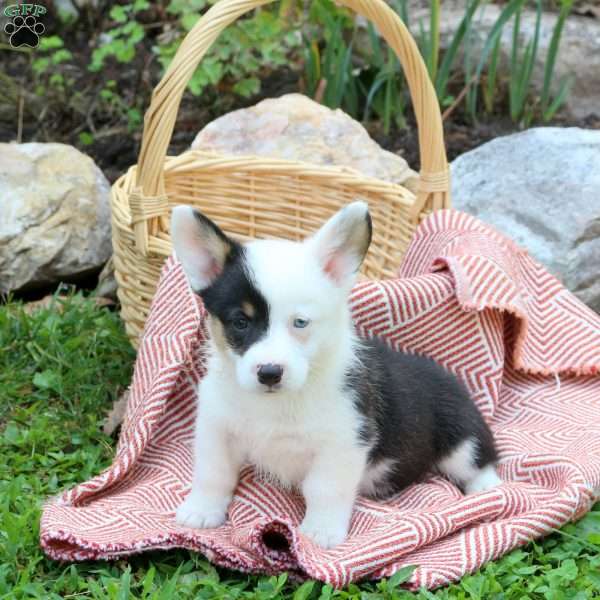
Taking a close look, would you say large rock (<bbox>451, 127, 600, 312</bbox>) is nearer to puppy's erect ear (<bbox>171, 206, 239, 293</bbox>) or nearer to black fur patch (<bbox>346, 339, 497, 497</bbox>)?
black fur patch (<bbox>346, 339, 497, 497</bbox>)

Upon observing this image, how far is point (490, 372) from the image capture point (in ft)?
11.7

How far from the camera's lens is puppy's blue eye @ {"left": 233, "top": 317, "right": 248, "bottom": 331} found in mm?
2641

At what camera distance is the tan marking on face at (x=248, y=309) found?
261 centimetres

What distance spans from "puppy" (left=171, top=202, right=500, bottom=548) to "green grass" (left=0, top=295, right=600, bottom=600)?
0.23 metres

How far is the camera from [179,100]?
3557 mm

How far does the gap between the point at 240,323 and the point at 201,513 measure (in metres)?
0.65

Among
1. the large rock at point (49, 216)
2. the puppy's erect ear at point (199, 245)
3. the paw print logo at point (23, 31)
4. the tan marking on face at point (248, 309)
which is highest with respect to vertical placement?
the puppy's erect ear at point (199, 245)

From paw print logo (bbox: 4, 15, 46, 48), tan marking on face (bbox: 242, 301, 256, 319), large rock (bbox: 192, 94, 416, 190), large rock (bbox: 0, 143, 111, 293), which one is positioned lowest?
large rock (bbox: 0, 143, 111, 293)

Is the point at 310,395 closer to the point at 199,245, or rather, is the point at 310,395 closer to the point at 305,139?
the point at 199,245

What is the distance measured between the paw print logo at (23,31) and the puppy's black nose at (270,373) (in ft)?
11.3

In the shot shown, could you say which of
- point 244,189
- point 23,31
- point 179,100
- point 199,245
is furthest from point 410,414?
point 23,31

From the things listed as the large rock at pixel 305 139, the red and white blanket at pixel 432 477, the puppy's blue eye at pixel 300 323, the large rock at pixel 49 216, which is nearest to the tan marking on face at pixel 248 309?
the puppy's blue eye at pixel 300 323

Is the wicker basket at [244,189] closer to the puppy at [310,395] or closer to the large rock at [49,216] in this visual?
the large rock at [49,216]

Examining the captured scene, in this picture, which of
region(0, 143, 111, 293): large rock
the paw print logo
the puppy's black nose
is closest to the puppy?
the puppy's black nose
